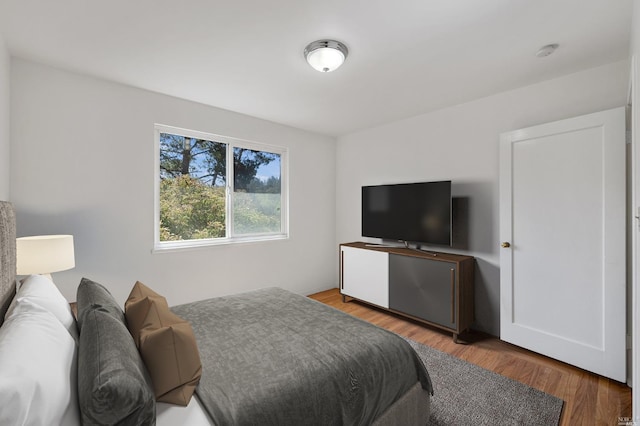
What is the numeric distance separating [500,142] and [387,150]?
1.44 meters

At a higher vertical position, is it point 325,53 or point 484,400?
point 325,53

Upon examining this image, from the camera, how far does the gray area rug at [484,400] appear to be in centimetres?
176

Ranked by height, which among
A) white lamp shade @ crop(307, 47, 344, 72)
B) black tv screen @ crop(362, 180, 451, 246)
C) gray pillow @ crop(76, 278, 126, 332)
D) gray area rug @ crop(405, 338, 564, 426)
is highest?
white lamp shade @ crop(307, 47, 344, 72)

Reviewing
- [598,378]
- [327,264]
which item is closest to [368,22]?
[598,378]

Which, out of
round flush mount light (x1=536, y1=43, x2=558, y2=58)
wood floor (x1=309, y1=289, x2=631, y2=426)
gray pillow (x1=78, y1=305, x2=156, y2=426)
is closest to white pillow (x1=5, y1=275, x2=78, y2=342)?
gray pillow (x1=78, y1=305, x2=156, y2=426)

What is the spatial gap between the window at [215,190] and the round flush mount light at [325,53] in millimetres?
1792

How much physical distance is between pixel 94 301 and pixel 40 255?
101 centimetres

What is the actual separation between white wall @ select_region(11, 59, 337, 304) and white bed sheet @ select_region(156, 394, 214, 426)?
7.04 ft

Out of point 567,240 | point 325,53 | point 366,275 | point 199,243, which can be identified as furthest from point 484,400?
point 199,243

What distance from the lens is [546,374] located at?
2.24 m

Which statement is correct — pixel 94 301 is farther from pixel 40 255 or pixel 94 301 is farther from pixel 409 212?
pixel 409 212

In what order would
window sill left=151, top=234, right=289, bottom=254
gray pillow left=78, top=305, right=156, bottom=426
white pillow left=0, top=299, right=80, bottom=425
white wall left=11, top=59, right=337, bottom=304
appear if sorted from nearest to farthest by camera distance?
1. white pillow left=0, top=299, right=80, bottom=425
2. gray pillow left=78, top=305, right=156, bottom=426
3. white wall left=11, top=59, right=337, bottom=304
4. window sill left=151, top=234, right=289, bottom=254

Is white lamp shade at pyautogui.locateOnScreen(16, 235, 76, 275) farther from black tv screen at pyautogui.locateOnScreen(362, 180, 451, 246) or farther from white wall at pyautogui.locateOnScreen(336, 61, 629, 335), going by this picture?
white wall at pyautogui.locateOnScreen(336, 61, 629, 335)

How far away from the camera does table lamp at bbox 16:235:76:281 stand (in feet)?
6.23
